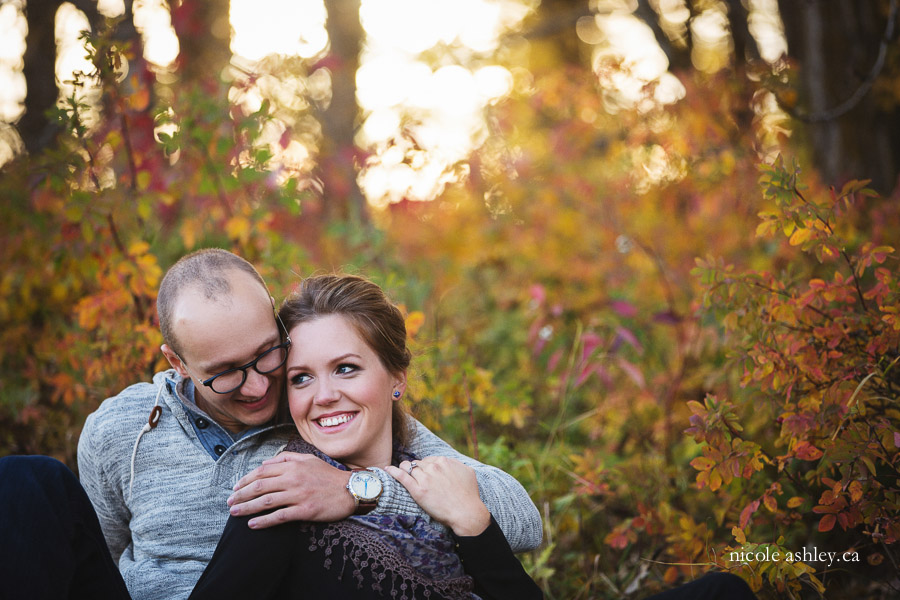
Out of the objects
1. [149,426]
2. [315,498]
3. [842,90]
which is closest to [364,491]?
[315,498]

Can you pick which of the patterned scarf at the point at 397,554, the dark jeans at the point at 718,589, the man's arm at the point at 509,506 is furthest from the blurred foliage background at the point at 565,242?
the patterned scarf at the point at 397,554

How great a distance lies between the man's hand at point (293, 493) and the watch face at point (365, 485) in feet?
0.07

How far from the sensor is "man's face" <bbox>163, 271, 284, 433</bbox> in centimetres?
219

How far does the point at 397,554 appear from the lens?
1947mm

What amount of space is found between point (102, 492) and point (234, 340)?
26.9 inches

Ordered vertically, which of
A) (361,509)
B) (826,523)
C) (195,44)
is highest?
(195,44)

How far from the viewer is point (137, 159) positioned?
3730 mm

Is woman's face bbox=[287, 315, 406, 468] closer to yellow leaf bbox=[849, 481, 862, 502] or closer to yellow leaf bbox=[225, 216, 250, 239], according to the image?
yellow leaf bbox=[849, 481, 862, 502]

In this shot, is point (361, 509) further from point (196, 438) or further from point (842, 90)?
point (842, 90)

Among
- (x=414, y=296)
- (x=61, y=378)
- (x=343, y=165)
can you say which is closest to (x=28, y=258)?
(x=61, y=378)

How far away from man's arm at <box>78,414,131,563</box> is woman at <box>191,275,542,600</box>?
65cm

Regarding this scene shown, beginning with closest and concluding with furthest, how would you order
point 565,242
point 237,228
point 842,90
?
point 237,228, point 842,90, point 565,242

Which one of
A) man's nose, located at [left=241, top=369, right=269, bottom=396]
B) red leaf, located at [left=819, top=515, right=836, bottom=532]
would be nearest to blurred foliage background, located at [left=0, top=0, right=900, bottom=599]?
red leaf, located at [left=819, top=515, right=836, bottom=532]

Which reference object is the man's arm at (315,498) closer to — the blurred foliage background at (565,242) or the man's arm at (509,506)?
the man's arm at (509,506)
